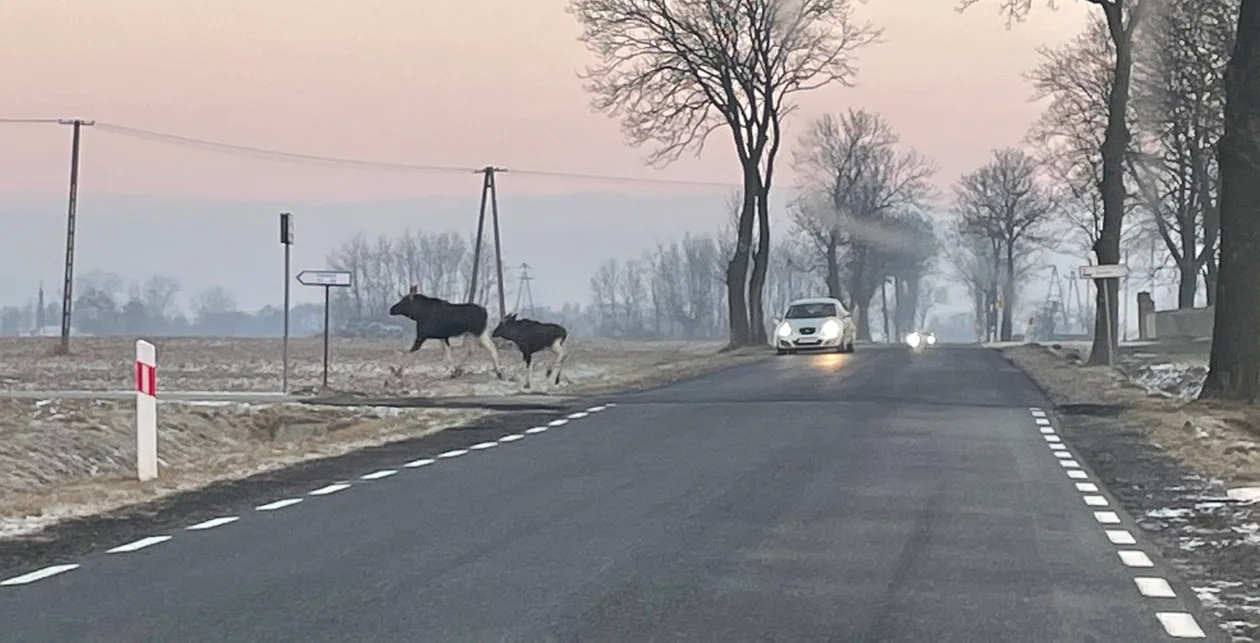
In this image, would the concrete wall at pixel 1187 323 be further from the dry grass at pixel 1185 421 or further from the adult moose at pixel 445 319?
the adult moose at pixel 445 319

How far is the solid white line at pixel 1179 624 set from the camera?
882 cm

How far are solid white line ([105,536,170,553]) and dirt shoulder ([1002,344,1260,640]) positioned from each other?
6.32m

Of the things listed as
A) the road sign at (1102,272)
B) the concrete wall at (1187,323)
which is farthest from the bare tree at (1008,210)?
the road sign at (1102,272)

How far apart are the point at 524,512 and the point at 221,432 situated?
1488 cm

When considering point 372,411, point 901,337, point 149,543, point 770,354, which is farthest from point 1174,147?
point 901,337

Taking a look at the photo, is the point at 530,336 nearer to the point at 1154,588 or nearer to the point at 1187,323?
the point at 1154,588

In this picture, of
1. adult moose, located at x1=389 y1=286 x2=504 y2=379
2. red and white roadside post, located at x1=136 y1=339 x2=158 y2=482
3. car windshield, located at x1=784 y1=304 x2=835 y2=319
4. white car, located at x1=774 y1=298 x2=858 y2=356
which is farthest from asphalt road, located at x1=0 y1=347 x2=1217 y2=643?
car windshield, located at x1=784 y1=304 x2=835 y2=319

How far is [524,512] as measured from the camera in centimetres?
1383

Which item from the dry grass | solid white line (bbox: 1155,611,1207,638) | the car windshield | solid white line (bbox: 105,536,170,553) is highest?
the car windshield

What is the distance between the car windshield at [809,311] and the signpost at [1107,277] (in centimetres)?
1294

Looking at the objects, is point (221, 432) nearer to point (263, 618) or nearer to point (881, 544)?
point (881, 544)

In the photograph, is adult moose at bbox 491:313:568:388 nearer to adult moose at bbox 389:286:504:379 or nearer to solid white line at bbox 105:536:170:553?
adult moose at bbox 389:286:504:379

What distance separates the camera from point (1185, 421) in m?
23.2

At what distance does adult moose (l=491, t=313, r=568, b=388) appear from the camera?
3500 centimetres
